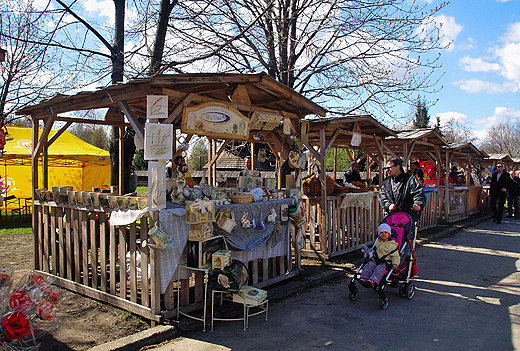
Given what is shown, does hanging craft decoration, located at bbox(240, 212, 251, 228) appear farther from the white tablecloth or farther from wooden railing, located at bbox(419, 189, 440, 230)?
wooden railing, located at bbox(419, 189, 440, 230)

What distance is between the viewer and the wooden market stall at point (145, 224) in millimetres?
4531

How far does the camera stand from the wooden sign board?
5199mm

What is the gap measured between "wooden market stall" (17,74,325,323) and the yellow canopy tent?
6908mm

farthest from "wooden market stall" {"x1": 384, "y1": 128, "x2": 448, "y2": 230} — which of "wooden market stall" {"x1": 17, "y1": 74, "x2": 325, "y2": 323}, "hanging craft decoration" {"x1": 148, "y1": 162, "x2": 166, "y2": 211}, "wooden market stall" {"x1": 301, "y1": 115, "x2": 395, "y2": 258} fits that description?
"hanging craft decoration" {"x1": 148, "y1": 162, "x2": 166, "y2": 211}

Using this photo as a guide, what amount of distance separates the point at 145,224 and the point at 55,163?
12645 mm

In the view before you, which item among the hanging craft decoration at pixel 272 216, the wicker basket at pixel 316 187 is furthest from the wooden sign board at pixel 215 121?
the wicker basket at pixel 316 187

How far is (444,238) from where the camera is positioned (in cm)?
1148

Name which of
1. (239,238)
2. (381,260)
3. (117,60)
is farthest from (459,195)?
(117,60)

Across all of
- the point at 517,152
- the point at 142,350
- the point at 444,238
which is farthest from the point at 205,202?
the point at 517,152

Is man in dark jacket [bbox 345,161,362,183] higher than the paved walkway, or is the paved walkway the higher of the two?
man in dark jacket [bbox 345,161,362,183]

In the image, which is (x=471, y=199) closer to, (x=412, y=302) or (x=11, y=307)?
(x=412, y=302)

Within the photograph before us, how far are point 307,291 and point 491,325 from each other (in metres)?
2.65

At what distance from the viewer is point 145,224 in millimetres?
4496

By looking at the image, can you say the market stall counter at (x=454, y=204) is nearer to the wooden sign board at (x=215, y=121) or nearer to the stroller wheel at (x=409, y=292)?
the stroller wheel at (x=409, y=292)
